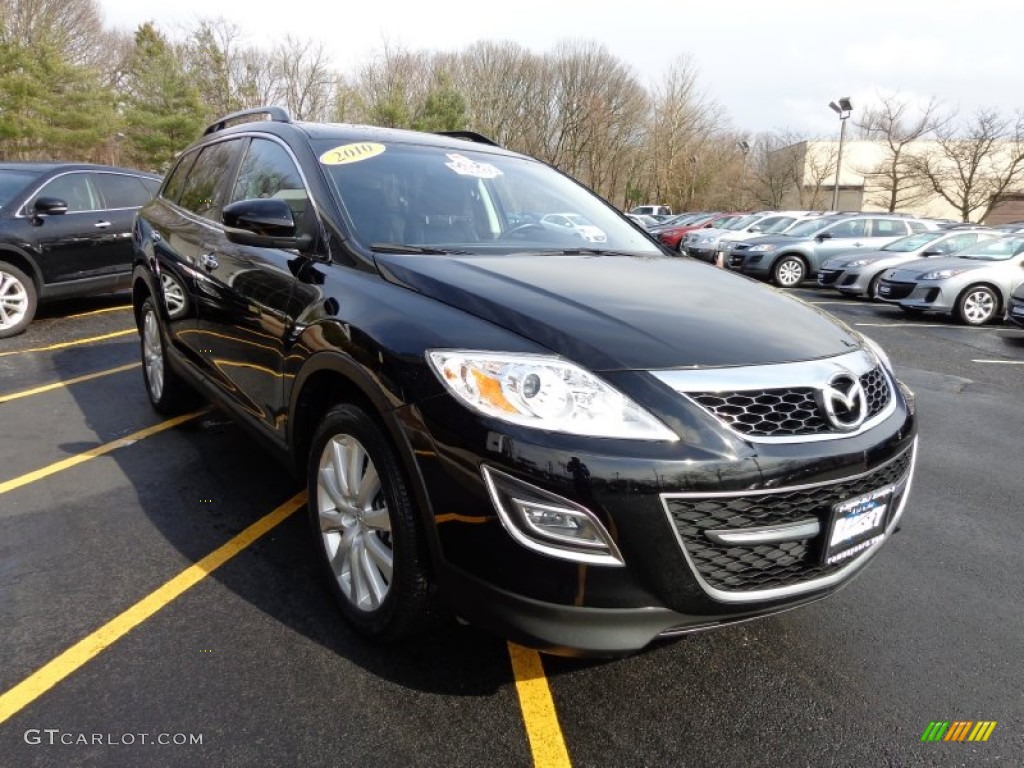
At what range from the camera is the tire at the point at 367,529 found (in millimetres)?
2037

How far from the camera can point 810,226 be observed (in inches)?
659

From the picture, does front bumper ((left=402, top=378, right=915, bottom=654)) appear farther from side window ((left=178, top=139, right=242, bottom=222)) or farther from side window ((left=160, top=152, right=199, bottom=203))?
side window ((left=160, top=152, right=199, bottom=203))

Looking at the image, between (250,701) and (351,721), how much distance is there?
0.33 metres

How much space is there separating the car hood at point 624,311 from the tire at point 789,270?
1386cm

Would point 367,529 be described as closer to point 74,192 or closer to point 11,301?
point 11,301

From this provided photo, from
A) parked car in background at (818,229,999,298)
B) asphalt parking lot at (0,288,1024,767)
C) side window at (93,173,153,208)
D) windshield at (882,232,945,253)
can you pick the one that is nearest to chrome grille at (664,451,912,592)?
asphalt parking lot at (0,288,1024,767)

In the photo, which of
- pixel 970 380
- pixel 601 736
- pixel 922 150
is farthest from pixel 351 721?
pixel 922 150

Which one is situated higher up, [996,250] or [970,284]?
[996,250]

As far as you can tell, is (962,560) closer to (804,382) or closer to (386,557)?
(804,382)

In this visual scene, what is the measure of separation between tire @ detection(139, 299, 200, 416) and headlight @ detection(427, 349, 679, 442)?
3.15 metres

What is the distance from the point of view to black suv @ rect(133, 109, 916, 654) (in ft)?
5.72

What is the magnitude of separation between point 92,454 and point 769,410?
3833mm

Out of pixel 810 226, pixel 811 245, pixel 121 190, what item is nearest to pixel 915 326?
pixel 811 245

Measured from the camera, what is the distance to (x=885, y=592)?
2.84 meters
